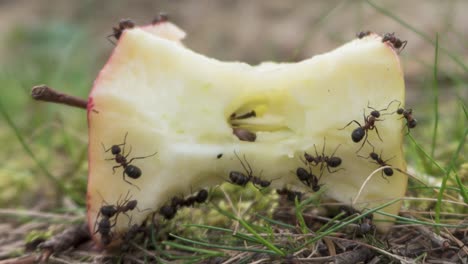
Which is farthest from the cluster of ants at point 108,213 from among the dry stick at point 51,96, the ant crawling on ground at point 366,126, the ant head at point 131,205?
the ant crawling on ground at point 366,126

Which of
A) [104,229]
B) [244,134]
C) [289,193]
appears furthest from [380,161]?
[104,229]

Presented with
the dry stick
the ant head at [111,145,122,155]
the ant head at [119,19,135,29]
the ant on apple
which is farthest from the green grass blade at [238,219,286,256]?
the ant head at [119,19,135,29]

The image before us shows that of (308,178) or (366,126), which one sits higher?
(366,126)

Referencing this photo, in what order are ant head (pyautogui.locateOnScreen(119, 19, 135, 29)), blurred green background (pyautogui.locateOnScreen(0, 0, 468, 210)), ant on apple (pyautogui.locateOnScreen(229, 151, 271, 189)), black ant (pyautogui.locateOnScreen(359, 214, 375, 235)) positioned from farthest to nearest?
blurred green background (pyautogui.locateOnScreen(0, 0, 468, 210)) → ant head (pyautogui.locateOnScreen(119, 19, 135, 29)) → ant on apple (pyautogui.locateOnScreen(229, 151, 271, 189)) → black ant (pyautogui.locateOnScreen(359, 214, 375, 235))

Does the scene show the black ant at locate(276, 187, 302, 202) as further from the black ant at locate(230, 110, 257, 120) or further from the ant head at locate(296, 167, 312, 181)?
the black ant at locate(230, 110, 257, 120)

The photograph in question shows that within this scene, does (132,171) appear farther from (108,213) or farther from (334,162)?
(334,162)

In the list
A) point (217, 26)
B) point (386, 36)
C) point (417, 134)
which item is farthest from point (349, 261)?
point (217, 26)

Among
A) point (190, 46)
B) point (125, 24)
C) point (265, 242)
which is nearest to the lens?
point (265, 242)

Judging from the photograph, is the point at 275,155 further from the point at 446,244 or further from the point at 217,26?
the point at 217,26

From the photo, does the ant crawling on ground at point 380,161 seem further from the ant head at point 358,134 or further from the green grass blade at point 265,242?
the green grass blade at point 265,242
